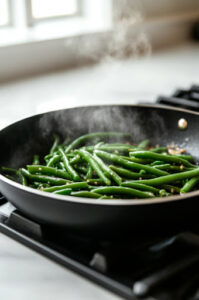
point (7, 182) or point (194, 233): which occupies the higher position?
point (7, 182)

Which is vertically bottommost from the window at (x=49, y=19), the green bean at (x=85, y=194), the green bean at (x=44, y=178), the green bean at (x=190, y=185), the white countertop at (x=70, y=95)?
the white countertop at (x=70, y=95)

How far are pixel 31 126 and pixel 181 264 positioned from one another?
0.65 m

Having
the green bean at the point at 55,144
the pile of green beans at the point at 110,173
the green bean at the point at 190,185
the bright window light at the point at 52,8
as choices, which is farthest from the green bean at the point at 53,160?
the bright window light at the point at 52,8

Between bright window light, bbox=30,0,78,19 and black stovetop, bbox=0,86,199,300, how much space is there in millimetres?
1992

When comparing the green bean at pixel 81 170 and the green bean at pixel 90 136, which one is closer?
the green bean at pixel 81 170

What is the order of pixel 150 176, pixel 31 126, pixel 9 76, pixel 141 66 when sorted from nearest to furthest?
pixel 150 176 → pixel 31 126 → pixel 9 76 → pixel 141 66

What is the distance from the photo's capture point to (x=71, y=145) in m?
1.24

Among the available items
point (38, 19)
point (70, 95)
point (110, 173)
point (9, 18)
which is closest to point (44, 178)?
point (110, 173)

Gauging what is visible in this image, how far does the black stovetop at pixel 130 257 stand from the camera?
708 mm

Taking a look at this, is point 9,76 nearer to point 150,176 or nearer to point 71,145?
point 71,145

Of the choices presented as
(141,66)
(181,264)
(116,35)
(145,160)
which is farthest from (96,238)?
(116,35)

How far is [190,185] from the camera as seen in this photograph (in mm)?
1002

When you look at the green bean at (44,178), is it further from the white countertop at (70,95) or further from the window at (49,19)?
the window at (49,19)

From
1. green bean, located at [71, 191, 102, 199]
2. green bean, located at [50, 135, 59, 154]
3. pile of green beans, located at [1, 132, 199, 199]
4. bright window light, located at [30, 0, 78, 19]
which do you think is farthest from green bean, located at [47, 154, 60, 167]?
bright window light, located at [30, 0, 78, 19]
